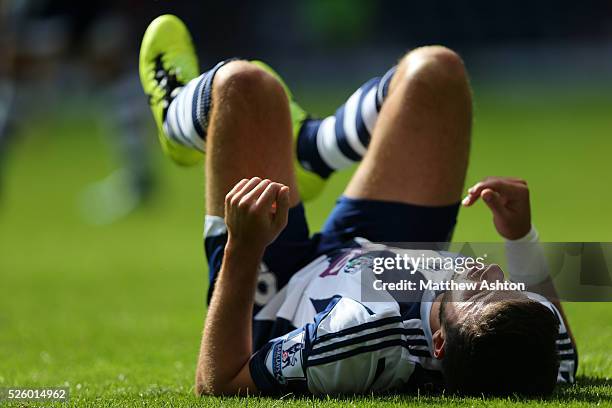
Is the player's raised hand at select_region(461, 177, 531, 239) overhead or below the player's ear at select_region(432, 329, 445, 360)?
overhead

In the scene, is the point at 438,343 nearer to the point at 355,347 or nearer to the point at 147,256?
the point at 355,347

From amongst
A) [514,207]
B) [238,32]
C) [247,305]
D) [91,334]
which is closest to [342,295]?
[247,305]

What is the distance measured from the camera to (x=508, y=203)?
312 centimetres

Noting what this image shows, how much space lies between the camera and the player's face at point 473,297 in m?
2.72

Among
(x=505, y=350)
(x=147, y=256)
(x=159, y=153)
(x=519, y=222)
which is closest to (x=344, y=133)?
(x=519, y=222)

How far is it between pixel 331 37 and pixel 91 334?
17.9 metres

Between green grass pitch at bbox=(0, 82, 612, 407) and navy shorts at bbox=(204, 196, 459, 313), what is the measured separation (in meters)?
0.37

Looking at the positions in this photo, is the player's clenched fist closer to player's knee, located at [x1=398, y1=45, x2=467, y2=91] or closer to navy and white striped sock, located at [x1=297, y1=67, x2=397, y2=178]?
player's knee, located at [x1=398, y1=45, x2=467, y2=91]

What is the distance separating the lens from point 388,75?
3.54 metres

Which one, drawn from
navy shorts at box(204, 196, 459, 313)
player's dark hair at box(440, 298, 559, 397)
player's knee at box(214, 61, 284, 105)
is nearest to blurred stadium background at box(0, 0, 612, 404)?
→ player's dark hair at box(440, 298, 559, 397)

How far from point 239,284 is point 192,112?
0.64 m

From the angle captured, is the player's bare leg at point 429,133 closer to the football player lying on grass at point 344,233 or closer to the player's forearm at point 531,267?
the football player lying on grass at point 344,233

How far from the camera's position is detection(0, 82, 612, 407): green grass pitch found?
3373 millimetres

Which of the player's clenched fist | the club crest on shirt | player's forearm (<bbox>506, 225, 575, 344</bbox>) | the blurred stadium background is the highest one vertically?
the player's clenched fist
